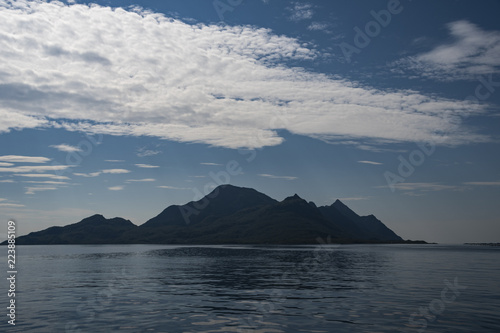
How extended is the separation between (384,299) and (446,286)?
17156 mm

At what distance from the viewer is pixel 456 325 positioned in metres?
31.4

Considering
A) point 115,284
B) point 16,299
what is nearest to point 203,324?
point 16,299

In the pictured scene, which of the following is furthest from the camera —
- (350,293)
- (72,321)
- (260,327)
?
(350,293)

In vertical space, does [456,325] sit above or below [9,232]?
below

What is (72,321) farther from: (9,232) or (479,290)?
(479,290)

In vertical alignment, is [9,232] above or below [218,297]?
above

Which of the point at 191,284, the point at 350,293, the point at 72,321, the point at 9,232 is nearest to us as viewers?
the point at 72,321

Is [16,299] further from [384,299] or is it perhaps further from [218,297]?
[384,299]

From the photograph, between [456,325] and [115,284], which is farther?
[115,284]

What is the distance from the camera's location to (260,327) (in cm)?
3064

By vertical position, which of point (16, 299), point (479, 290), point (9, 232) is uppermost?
point (9, 232)

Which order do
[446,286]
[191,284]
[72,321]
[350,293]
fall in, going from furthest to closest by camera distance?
[191,284], [446,286], [350,293], [72,321]

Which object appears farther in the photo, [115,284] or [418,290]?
[115,284]

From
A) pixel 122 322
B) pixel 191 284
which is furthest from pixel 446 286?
pixel 122 322
